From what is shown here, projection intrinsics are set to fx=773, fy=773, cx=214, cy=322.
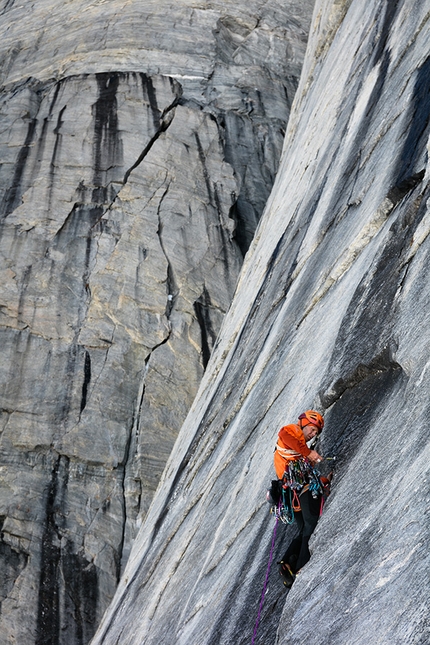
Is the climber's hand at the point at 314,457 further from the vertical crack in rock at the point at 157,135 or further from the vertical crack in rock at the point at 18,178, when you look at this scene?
the vertical crack in rock at the point at 18,178

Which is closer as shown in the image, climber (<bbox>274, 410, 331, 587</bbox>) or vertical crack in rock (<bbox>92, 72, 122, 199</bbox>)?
climber (<bbox>274, 410, 331, 587</bbox>)

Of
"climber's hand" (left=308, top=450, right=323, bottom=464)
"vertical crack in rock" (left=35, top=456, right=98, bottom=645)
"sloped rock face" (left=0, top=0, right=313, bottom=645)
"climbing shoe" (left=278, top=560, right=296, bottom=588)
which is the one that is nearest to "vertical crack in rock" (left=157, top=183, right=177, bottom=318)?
"sloped rock face" (left=0, top=0, right=313, bottom=645)

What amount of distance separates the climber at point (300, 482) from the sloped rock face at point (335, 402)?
13 cm

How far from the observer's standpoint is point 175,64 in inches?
1155

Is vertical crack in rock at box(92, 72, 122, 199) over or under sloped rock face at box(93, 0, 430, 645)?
over

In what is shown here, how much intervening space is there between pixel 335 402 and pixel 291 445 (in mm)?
823

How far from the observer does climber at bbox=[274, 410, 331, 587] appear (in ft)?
20.7

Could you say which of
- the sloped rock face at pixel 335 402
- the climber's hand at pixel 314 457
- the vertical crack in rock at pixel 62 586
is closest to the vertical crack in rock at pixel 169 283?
the vertical crack in rock at pixel 62 586

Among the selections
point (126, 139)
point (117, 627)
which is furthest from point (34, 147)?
point (117, 627)

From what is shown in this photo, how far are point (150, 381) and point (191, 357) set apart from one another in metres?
1.34

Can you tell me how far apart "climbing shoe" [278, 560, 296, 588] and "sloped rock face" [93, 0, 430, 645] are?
8.7 inches

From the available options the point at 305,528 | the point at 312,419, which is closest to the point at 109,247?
the point at 312,419

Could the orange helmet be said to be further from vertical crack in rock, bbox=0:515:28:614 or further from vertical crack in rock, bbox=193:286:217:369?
vertical crack in rock, bbox=193:286:217:369

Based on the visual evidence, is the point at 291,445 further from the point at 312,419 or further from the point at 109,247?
the point at 109,247
